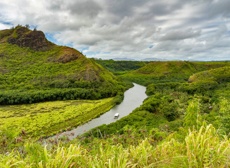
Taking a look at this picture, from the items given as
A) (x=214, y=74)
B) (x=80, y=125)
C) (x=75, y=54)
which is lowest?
(x=80, y=125)

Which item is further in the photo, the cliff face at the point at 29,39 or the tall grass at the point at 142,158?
the cliff face at the point at 29,39

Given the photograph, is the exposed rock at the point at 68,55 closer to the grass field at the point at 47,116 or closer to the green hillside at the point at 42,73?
the green hillside at the point at 42,73

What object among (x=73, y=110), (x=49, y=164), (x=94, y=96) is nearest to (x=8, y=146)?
(x=49, y=164)

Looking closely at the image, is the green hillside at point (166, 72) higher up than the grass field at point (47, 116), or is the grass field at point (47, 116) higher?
the green hillside at point (166, 72)

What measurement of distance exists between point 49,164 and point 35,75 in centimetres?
9541

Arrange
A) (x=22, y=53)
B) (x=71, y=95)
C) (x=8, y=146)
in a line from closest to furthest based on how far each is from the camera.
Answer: (x=8, y=146) < (x=71, y=95) < (x=22, y=53)

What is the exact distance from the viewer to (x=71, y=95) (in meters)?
76.1

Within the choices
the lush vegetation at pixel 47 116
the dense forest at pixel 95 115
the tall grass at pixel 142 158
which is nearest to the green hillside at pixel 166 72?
the dense forest at pixel 95 115

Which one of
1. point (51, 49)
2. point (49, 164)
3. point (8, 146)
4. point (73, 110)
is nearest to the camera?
point (49, 164)

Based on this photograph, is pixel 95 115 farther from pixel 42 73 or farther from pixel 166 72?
pixel 166 72

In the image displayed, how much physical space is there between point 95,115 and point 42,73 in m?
50.0

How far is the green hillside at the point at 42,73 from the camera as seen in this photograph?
75.0 meters

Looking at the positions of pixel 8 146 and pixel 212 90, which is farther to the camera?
pixel 212 90

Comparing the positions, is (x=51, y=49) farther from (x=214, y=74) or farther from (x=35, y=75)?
(x=214, y=74)
